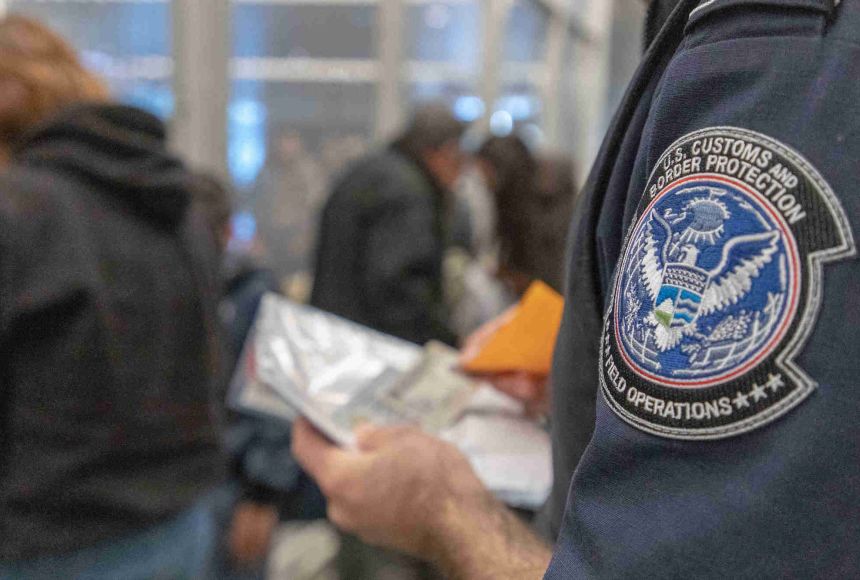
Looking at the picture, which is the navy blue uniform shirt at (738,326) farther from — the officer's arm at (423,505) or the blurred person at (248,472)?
the blurred person at (248,472)

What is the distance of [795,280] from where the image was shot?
0.37 m

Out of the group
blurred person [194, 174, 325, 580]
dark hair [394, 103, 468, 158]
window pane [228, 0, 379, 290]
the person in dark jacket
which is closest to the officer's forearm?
blurred person [194, 174, 325, 580]

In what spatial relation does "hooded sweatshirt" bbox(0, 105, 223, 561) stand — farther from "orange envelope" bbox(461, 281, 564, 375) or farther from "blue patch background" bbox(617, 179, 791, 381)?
"blue patch background" bbox(617, 179, 791, 381)

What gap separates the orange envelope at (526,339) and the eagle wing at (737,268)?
50cm

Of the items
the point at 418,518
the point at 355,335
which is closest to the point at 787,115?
the point at 418,518

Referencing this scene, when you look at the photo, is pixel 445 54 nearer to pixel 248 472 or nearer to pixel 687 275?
pixel 248 472

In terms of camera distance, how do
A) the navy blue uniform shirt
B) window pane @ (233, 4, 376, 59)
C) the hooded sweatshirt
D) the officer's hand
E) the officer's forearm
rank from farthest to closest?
window pane @ (233, 4, 376, 59) < the hooded sweatshirt < the officer's hand < the officer's forearm < the navy blue uniform shirt

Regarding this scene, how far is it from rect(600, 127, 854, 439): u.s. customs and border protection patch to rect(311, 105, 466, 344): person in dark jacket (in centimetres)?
193

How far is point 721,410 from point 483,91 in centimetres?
476

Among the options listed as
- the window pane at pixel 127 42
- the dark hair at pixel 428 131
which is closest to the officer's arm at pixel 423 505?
the dark hair at pixel 428 131

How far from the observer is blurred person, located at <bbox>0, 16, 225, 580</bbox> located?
4.05 feet

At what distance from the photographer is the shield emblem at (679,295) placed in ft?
1.32

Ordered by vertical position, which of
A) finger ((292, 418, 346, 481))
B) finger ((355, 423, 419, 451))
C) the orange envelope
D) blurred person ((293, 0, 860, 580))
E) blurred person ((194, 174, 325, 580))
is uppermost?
blurred person ((293, 0, 860, 580))

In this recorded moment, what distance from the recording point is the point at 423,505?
30.3 inches
